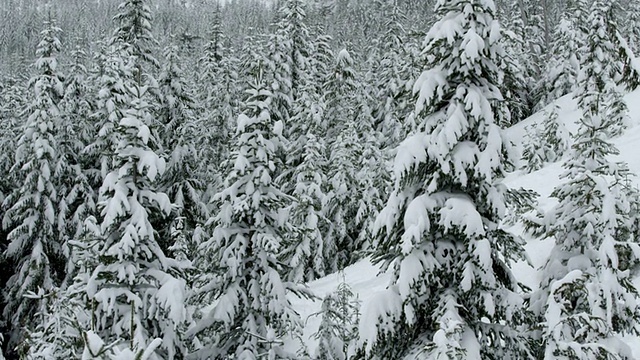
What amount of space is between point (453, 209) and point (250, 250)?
656 centimetres

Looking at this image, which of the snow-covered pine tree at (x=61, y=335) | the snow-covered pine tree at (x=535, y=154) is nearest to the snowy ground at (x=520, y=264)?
the snow-covered pine tree at (x=535, y=154)

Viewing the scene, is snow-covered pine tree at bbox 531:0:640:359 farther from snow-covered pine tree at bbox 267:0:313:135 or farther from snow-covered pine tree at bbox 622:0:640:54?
snow-covered pine tree at bbox 622:0:640:54

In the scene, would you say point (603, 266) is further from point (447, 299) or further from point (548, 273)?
point (447, 299)

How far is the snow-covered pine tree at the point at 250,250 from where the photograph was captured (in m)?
13.0

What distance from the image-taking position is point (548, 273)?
9445 millimetres

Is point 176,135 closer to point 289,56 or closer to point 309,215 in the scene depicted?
point 309,215

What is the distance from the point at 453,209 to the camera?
847 cm

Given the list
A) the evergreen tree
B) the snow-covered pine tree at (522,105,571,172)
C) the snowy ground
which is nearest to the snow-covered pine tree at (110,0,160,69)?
the evergreen tree

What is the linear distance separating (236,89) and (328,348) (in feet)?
84.0

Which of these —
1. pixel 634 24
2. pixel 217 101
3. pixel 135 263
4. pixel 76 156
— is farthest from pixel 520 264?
pixel 634 24

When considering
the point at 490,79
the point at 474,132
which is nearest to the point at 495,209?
the point at 474,132

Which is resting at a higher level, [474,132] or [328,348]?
[474,132]

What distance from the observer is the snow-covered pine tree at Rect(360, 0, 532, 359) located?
8445 millimetres

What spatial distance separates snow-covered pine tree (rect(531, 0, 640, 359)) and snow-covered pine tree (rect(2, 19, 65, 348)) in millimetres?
24811
